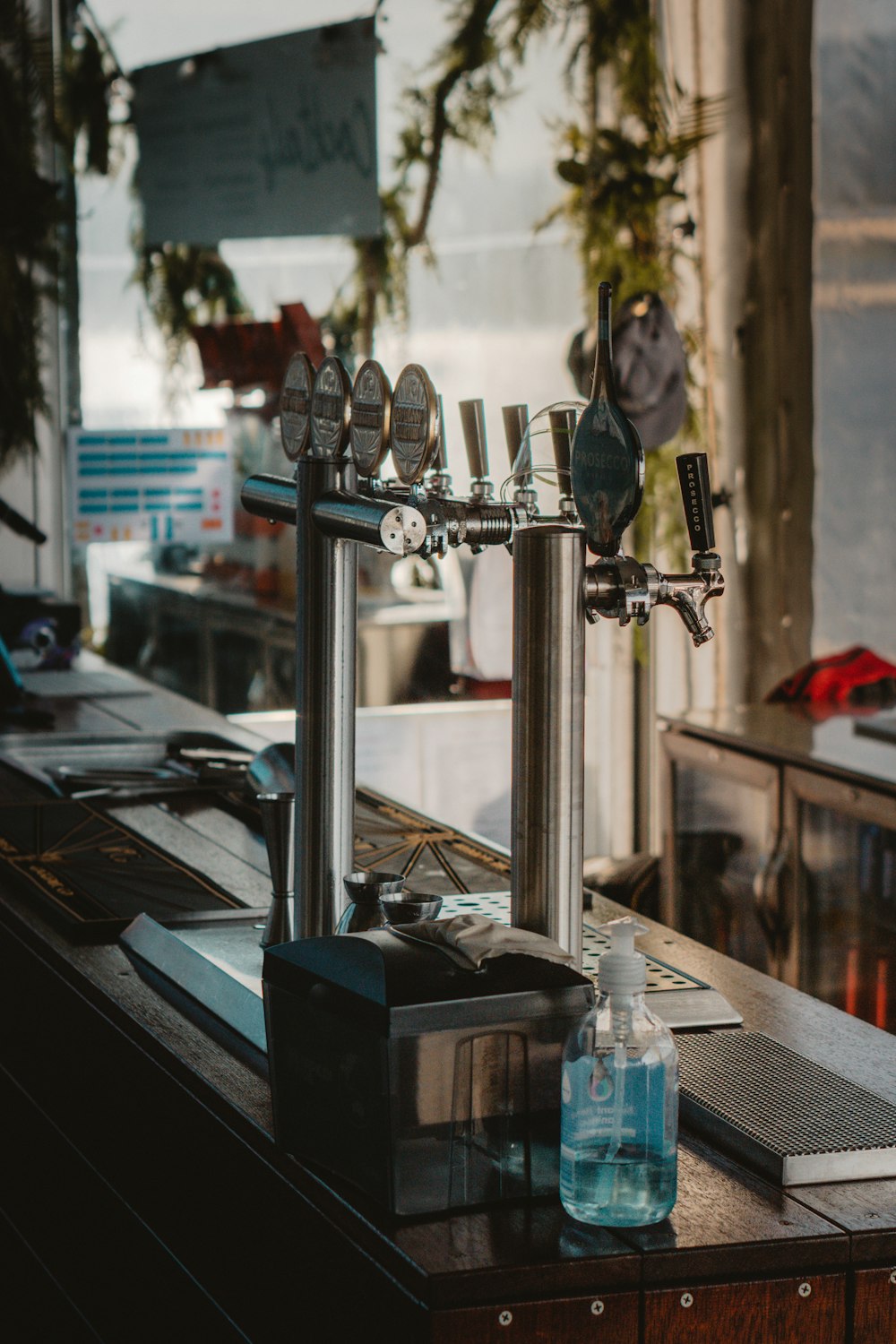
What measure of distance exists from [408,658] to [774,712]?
45.9 inches

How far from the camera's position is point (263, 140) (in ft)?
14.6

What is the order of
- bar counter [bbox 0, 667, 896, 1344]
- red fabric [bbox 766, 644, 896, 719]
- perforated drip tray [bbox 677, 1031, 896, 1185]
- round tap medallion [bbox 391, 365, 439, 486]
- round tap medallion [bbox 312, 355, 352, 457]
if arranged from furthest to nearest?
red fabric [bbox 766, 644, 896, 719] → round tap medallion [bbox 312, 355, 352, 457] → round tap medallion [bbox 391, 365, 439, 486] → perforated drip tray [bbox 677, 1031, 896, 1185] → bar counter [bbox 0, 667, 896, 1344]

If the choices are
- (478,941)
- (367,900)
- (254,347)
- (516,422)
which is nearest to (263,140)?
(254,347)

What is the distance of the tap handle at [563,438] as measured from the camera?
4.35 ft

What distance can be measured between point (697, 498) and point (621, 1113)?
43 cm

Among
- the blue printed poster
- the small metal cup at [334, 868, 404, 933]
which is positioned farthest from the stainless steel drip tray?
the blue printed poster

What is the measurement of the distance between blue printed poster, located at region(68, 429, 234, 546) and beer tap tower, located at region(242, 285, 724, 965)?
304 centimetres

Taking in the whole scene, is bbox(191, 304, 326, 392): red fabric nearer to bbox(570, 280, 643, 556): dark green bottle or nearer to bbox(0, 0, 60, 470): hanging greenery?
bbox(0, 0, 60, 470): hanging greenery

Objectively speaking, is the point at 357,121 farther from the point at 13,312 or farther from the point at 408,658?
the point at 408,658

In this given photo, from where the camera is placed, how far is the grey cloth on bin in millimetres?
1076

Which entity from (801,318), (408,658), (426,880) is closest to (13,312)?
(408,658)

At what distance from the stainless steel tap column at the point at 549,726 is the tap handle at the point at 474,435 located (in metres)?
0.22

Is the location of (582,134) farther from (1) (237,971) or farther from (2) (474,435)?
(1) (237,971)

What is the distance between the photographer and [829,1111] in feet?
3.90
